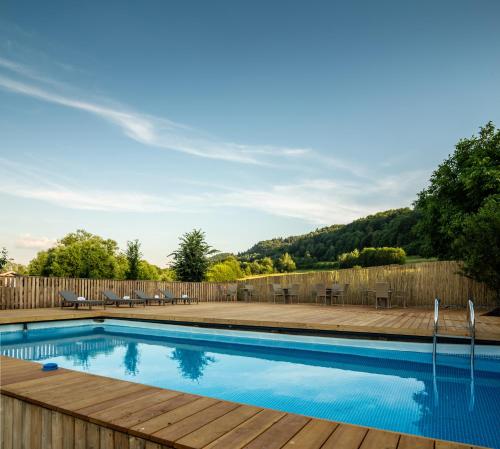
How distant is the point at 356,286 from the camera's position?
42.5ft

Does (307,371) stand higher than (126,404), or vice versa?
(126,404)

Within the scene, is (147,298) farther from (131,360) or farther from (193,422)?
(193,422)

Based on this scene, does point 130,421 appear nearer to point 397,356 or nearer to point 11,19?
point 397,356

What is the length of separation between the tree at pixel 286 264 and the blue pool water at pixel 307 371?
30715mm

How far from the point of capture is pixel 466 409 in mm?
3793

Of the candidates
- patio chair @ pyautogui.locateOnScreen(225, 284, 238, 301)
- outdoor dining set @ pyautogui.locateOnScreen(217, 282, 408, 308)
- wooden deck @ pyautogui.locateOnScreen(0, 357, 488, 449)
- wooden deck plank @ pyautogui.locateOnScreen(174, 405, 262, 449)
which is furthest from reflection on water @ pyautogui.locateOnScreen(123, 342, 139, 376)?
patio chair @ pyautogui.locateOnScreen(225, 284, 238, 301)

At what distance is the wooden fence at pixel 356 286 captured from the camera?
422 inches

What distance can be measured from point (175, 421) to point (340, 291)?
37.2 ft

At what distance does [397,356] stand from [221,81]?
10187 mm

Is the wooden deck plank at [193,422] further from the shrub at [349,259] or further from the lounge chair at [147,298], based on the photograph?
the shrub at [349,259]

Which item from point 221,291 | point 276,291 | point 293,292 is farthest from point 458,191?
point 221,291

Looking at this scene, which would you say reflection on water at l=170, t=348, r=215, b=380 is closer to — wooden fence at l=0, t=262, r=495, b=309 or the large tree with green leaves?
wooden fence at l=0, t=262, r=495, b=309

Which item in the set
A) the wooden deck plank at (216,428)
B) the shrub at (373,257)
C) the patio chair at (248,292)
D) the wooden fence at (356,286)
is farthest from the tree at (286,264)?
the wooden deck plank at (216,428)

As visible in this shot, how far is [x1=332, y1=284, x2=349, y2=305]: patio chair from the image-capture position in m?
12.5
